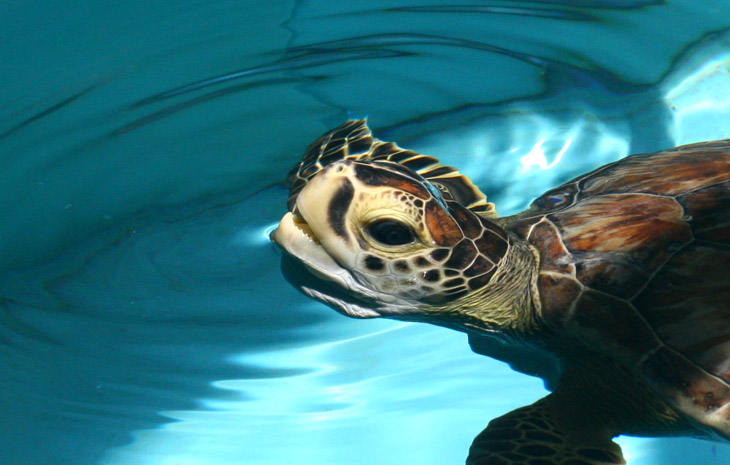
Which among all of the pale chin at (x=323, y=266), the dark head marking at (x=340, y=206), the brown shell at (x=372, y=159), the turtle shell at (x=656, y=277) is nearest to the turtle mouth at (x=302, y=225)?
the pale chin at (x=323, y=266)

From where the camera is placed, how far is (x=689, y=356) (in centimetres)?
154

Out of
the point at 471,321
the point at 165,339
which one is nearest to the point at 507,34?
the point at 471,321

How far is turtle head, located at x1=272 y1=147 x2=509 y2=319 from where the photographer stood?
5.39 feet

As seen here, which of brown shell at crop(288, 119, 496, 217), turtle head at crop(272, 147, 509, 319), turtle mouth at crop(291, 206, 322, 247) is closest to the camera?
turtle head at crop(272, 147, 509, 319)

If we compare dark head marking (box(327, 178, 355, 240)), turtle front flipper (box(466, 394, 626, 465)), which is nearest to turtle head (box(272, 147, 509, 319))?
dark head marking (box(327, 178, 355, 240))

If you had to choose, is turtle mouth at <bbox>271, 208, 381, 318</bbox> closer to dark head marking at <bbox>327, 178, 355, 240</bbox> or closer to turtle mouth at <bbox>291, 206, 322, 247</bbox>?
turtle mouth at <bbox>291, 206, 322, 247</bbox>

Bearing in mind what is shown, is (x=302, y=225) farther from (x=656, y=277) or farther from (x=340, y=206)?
(x=656, y=277)

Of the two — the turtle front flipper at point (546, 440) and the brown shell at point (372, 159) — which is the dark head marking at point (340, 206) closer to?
the brown shell at point (372, 159)

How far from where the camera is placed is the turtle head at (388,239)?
164 cm

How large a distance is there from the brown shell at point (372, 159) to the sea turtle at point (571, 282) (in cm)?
38

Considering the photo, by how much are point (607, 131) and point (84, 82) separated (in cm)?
269

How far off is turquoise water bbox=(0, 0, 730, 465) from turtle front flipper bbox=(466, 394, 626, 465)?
0.36 m

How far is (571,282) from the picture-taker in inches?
68.7

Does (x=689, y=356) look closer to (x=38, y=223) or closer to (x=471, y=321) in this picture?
(x=471, y=321)
